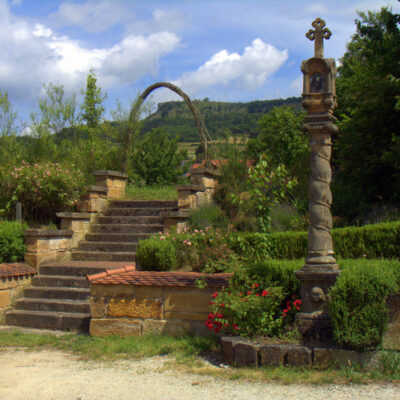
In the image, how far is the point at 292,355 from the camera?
4859 millimetres

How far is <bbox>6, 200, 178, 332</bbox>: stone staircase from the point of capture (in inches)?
302

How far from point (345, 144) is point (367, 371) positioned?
8081 mm

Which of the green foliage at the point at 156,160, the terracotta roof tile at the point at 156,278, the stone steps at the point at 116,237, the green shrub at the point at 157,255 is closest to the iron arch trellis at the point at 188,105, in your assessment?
the stone steps at the point at 116,237

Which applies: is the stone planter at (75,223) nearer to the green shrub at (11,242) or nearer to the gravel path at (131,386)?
the green shrub at (11,242)

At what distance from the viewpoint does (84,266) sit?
854cm

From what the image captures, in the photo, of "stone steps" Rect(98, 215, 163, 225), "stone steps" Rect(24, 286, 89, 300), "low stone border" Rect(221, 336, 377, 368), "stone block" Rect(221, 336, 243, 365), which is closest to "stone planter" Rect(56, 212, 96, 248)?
"stone steps" Rect(98, 215, 163, 225)

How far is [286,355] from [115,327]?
2668mm

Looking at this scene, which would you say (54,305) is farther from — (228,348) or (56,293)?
(228,348)

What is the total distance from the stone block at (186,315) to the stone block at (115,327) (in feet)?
1.40

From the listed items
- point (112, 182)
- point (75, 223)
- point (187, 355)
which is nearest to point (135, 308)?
point (187, 355)

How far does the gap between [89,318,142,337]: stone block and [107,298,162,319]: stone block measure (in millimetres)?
81

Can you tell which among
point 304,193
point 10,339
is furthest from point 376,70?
point 10,339

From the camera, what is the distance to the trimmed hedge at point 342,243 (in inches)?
270

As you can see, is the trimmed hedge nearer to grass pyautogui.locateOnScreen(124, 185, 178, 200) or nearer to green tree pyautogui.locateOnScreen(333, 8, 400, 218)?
green tree pyautogui.locateOnScreen(333, 8, 400, 218)
